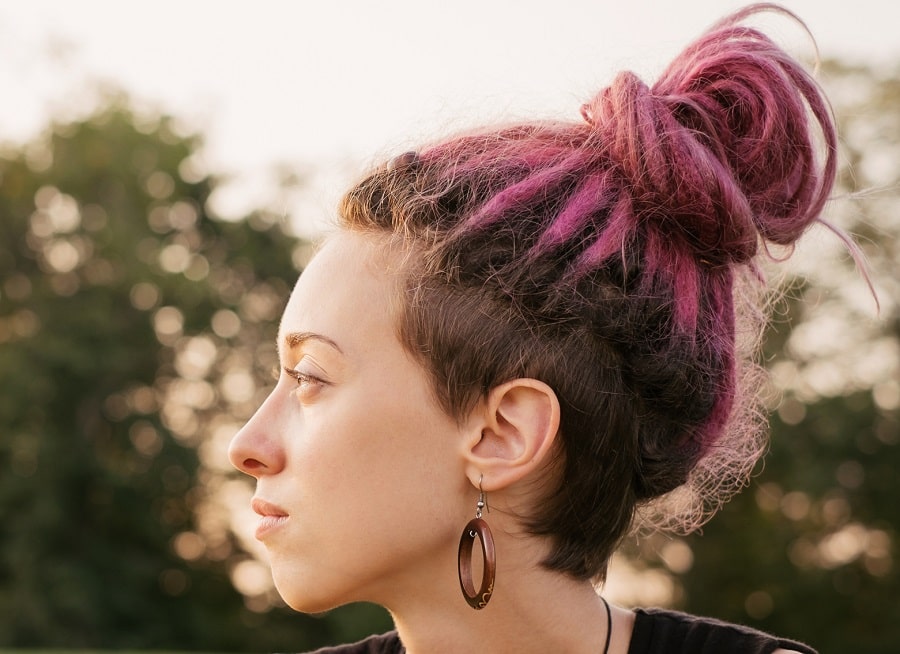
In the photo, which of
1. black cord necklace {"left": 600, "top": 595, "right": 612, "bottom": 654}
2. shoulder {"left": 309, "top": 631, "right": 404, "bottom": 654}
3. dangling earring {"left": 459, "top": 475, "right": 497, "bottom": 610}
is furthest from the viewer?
shoulder {"left": 309, "top": 631, "right": 404, "bottom": 654}

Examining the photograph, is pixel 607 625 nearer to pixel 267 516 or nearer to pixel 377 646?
pixel 377 646

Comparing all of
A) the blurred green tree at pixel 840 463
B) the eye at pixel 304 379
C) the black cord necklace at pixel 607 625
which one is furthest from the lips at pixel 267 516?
the blurred green tree at pixel 840 463

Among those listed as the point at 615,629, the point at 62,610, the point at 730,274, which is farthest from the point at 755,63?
the point at 62,610

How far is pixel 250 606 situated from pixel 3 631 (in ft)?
15.3

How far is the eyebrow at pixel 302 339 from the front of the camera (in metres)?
2.42

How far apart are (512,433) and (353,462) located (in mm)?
334

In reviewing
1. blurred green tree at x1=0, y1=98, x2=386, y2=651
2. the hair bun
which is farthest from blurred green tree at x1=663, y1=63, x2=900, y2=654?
the hair bun

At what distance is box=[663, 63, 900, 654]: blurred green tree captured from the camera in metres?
20.4

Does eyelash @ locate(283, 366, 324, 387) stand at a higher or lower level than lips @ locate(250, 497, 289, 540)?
higher

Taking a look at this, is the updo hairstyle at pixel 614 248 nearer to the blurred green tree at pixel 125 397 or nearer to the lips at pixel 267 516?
the lips at pixel 267 516

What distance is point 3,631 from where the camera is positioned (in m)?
21.2

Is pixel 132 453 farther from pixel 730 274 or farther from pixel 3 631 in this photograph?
pixel 730 274

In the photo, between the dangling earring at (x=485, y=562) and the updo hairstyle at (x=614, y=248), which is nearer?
the dangling earring at (x=485, y=562)

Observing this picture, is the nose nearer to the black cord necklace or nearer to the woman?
the woman
